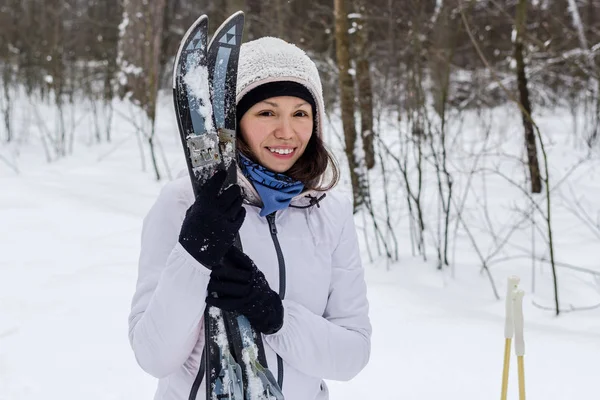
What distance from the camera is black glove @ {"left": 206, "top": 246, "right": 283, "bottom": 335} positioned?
1.07m

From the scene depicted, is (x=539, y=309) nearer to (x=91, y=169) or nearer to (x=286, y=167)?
(x=286, y=167)

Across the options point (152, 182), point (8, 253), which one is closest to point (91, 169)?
point (152, 182)

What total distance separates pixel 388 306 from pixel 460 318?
0.42m

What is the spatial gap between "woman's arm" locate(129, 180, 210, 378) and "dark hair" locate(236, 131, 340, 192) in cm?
17

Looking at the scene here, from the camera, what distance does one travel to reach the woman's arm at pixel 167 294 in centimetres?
104

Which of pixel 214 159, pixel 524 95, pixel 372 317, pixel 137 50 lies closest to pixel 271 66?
pixel 214 159

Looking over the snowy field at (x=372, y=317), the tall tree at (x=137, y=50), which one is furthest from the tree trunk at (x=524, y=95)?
the tall tree at (x=137, y=50)

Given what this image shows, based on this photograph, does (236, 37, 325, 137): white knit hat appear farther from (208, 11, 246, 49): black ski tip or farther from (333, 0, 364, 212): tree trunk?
(333, 0, 364, 212): tree trunk

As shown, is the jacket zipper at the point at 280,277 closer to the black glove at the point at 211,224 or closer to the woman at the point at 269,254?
the woman at the point at 269,254

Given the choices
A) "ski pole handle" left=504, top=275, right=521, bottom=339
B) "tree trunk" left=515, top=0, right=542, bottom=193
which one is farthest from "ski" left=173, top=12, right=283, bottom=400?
"tree trunk" left=515, top=0, right=542, bottom=193

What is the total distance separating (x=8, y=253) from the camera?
378cm

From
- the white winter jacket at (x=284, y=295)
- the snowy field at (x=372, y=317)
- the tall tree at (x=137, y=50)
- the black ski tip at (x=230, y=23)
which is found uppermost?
the tall tree at (x=137, y=50)

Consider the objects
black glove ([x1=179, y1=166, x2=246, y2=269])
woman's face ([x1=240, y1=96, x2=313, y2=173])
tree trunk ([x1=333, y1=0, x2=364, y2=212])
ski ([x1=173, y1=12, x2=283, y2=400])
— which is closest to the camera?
black glove ([x1=179, y1=166, x2=246, y2=269])

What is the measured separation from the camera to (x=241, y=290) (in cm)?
108
